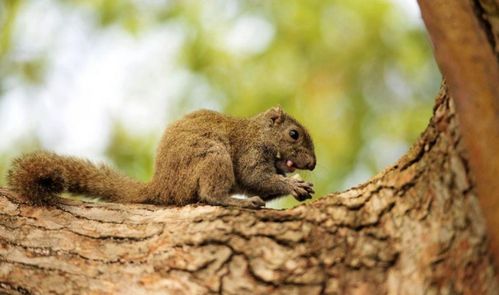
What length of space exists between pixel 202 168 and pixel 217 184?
17 cm

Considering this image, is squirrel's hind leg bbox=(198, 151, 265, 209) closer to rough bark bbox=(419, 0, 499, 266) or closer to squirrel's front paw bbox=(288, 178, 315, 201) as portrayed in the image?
squirrel's front paw bbox=(288, 178, 315, 201)

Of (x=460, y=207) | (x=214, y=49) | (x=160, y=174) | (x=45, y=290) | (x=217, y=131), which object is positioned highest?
(x=214, y=49)

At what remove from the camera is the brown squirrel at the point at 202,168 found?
4.71 m

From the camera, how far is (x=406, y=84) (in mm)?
9227

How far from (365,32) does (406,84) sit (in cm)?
87

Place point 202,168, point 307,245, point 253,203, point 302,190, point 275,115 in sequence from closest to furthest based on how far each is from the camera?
point 307,245 → point 253,203 → point 202,168 → point 302,190 → point 275,115

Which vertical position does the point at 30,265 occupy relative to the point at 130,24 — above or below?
below

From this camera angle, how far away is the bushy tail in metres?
4.49

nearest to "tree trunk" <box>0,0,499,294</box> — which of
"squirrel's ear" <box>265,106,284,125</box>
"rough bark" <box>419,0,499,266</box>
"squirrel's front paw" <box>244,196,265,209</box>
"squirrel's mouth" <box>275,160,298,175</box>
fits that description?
"rough bark" <box>419,0,499,266</box>

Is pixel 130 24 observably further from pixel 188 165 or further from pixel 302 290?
pixel 302 290

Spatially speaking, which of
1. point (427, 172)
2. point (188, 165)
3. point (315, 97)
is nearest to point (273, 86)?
point (315, 97)

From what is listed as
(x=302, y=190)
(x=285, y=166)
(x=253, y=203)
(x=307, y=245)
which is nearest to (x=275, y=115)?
(x=285, y=166)

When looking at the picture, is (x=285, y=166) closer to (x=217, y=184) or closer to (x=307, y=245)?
(x=217, y=184)

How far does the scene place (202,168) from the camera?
5273 mm
